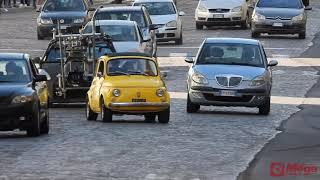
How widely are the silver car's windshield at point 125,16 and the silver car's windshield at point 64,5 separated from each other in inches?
430

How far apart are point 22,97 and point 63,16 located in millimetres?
25748

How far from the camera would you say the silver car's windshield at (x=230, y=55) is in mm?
25328

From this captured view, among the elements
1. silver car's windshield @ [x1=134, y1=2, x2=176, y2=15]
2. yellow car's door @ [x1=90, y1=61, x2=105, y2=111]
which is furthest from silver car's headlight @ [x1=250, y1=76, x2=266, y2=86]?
silver car's windshield @ [x1=134, y1=2, x2=176, y2=15]

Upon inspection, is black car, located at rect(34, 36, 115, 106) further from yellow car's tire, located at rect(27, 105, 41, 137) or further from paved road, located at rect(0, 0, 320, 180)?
yellow car's tire, located at rect(27, 105, 41, 137)

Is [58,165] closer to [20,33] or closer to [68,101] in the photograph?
[68,101]

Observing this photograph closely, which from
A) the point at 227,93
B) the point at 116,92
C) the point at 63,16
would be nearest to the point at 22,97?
the point at 116,92

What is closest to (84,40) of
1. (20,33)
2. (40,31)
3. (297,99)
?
(297,99)

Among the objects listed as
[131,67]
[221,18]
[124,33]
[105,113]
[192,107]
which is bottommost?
[221,18]

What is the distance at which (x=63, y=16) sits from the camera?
44.9 metres

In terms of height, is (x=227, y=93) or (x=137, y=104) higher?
(x=137, y=104)

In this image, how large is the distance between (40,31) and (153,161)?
2975 cm

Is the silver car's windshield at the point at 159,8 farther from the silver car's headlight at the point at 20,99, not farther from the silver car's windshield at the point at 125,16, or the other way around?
the silver car's headlight at the point at 20,99

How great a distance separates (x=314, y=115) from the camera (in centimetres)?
2478

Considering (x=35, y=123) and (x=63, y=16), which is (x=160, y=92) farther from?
(x=63, y=16)
